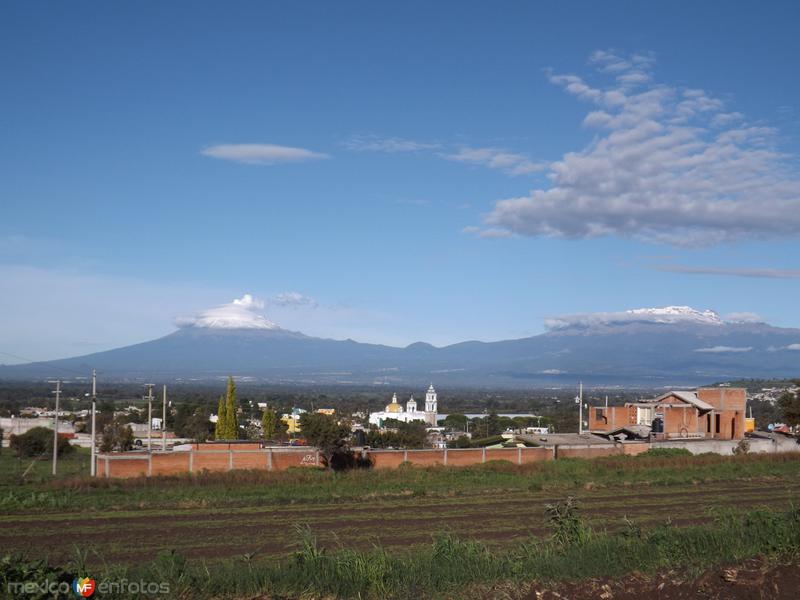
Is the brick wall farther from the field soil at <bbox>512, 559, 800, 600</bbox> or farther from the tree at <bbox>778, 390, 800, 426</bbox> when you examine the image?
the field soil at <bbox>512, 559, 800, 600</bbox>

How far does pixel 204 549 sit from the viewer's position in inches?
616

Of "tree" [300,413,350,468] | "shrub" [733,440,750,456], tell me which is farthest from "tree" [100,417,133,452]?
"shrub" [733,440,750,456]

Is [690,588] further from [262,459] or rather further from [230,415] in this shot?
[230,415]

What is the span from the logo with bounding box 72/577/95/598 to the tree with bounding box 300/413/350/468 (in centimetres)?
2582

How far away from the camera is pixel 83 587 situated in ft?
24.1

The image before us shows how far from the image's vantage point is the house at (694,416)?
157 feet

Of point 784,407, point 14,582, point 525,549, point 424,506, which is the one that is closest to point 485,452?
point 424,506

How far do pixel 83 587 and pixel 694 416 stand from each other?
4598 cm

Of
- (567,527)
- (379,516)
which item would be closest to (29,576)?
(567,527)

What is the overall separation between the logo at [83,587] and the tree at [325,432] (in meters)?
25.8

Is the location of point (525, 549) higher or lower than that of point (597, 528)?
higher

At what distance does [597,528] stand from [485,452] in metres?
19.2

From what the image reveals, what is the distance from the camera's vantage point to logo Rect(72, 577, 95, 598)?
7301mm

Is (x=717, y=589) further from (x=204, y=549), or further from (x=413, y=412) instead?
(x=413, y=412)
